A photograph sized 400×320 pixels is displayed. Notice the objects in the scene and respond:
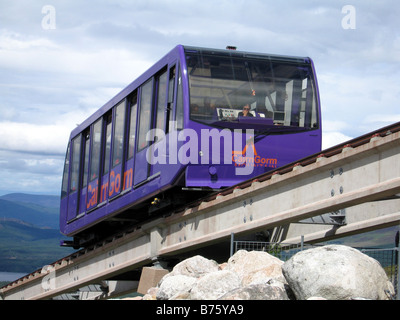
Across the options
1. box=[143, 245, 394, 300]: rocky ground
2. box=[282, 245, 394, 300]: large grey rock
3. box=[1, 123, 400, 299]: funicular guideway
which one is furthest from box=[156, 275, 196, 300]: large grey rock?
box=[1, 123, 400, 299]: funicular guideway

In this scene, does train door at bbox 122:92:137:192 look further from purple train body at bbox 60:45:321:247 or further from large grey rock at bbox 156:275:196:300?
large grey rock at bbox 156:275:196:300

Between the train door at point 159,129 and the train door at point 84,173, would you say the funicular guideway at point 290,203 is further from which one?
the train door at point 84,173

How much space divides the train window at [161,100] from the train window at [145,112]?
15.4 inches

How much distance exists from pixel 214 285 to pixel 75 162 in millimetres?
12463

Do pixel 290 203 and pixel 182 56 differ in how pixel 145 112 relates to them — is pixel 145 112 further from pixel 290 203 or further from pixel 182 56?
pixel 290 203

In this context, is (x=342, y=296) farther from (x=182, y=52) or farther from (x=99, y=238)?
(x=99, y=238)

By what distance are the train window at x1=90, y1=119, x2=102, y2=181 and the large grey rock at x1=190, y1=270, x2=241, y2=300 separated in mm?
9571

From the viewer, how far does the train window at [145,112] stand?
15984 millimetres

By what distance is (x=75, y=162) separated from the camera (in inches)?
851

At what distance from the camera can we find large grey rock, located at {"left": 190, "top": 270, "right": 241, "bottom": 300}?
9.70 metres

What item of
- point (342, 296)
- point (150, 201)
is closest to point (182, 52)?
point (150, 201)

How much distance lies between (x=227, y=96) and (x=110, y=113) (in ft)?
15.5

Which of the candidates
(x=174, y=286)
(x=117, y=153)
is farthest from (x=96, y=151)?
(x=174, y=286)


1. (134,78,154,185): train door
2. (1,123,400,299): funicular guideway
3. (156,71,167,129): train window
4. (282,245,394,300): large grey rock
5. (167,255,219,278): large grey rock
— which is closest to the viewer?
(282,245,394,300): large grey rock
